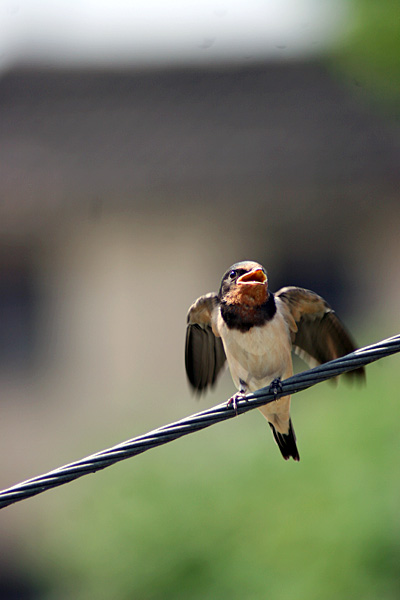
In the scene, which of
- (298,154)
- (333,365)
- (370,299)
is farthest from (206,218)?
(333,365)

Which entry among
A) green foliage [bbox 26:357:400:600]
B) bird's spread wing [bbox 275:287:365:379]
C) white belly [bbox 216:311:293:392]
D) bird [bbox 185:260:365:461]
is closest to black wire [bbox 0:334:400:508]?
bird [bbox 185:260:365:461]

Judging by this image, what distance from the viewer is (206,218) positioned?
15328 mm

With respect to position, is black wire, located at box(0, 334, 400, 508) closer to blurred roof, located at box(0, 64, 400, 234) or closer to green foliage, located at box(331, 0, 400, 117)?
green foliage, located at box(331, 0, 400, 117)

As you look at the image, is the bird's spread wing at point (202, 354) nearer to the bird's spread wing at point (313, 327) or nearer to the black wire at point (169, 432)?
the bird's spread wing at point (313, 327)

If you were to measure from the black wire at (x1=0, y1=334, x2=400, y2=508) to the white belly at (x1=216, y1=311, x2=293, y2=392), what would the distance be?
1.37 metres

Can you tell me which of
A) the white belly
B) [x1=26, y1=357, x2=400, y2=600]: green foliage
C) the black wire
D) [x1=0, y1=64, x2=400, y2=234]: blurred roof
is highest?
[x1=0, y1=64, x2=400, y2=234]: blurred roof

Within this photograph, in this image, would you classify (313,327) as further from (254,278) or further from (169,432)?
(169,432)

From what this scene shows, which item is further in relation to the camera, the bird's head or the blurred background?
the blurred background

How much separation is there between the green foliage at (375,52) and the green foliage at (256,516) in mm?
6665

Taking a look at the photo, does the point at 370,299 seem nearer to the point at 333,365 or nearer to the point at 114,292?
the point at 114,292

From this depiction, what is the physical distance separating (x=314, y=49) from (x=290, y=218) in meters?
4.01

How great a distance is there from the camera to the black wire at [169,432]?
133 inches

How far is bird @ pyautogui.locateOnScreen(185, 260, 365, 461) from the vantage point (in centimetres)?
525

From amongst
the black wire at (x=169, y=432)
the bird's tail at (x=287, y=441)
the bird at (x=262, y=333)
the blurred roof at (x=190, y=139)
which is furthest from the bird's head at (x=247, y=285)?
the blurred roof at (x=190, y=139)
